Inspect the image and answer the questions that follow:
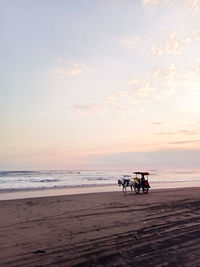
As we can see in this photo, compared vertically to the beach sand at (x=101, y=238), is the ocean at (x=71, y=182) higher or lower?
higher

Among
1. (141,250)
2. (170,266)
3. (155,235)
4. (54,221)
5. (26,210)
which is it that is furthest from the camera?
(26,210)

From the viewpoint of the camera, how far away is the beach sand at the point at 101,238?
6.66 meters

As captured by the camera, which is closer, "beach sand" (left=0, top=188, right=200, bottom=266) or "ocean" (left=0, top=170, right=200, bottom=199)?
"beach sand" (left=0, top=188, right=200, bottom=266)

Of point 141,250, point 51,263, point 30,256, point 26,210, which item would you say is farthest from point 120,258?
point 26,210

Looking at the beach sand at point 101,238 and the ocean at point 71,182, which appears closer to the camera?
the beach sand at point 101,238

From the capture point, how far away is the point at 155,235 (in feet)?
28.8

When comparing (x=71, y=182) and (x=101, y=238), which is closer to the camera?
(x=101, y=238)

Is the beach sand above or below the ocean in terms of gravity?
below

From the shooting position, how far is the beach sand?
262 inches

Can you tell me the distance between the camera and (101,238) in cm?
860

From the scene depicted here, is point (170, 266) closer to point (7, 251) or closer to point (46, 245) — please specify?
point (46, 245)

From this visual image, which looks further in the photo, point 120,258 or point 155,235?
point 155,235

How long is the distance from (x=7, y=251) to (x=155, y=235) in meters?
4.52

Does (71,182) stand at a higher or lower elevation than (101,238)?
higher
